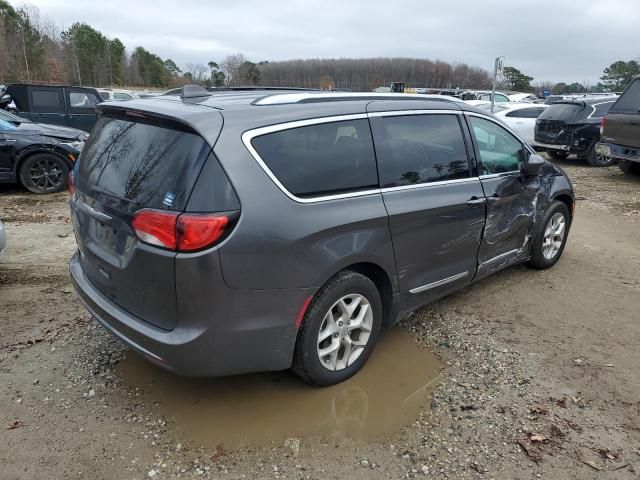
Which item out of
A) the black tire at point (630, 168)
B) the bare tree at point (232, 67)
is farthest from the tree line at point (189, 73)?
the black tire at point (630, 168)

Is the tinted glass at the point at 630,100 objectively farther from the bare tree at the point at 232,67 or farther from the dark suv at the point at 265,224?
the bare tree at the point at 232,67

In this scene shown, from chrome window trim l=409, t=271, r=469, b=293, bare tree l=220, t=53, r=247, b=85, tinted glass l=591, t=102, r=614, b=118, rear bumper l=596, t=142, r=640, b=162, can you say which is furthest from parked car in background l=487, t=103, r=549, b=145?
bare tree l=220, t=53, r=247, b=85

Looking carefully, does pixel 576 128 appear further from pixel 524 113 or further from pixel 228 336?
pixel 228 336

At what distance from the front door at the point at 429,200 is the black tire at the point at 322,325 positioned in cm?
34

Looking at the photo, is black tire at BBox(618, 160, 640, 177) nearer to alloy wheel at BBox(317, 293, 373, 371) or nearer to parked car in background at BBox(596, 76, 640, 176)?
parked car in background at BBox(596, 76, 640, 176)

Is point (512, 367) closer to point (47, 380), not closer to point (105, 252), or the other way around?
point (105, 252)

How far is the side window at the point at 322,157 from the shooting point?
2.56 meters

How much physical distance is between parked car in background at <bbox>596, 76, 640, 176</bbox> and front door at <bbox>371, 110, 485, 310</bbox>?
23.3 ft

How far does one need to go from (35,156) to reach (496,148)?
7288 mm

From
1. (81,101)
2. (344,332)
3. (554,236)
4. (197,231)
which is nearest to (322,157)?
(197,231)

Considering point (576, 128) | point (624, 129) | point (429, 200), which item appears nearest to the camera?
point (429, 200)

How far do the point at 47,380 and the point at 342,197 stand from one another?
217cm

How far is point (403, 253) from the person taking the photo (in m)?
3.16

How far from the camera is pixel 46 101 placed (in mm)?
12789
